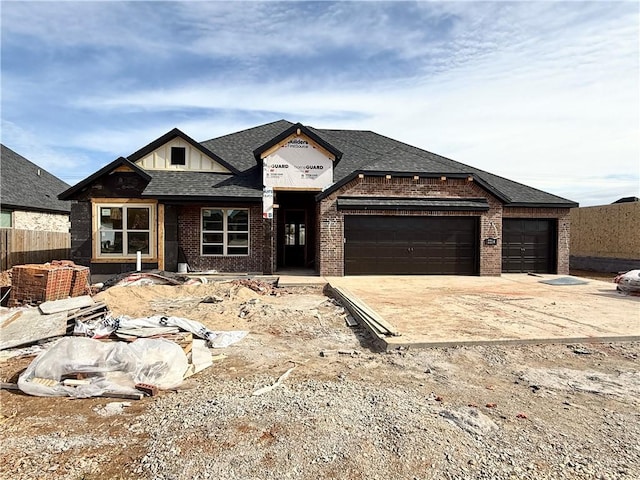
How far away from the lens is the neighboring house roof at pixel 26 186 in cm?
1956

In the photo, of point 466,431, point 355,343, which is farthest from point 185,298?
point 466,431

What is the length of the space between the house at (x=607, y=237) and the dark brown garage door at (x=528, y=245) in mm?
6217

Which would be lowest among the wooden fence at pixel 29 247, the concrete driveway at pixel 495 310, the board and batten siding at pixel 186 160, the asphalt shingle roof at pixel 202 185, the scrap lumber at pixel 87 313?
the concrete driveway at pixel 495 310

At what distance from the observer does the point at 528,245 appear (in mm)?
16625

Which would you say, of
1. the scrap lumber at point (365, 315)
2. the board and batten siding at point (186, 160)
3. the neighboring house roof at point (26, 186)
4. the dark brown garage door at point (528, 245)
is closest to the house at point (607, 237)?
the dark brown garage door at point (528, 245)

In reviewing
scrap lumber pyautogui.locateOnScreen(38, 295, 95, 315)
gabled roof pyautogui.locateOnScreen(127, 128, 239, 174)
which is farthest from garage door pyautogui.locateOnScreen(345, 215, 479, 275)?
scrap lumber pyautogui.locateOnScreen(38, 295, 95, 315)

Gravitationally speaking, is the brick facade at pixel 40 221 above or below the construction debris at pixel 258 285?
above

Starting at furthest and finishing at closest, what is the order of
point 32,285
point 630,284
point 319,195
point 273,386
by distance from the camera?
point 319,195, point 630,284, point 32,285, point 273,386

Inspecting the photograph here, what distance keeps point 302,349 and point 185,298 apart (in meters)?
5.50

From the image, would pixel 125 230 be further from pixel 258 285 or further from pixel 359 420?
pixel 359 420

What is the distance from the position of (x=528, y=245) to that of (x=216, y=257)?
1297 centimetres

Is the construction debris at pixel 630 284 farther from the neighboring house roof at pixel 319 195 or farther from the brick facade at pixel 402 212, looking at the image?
the neighboring house roof at pixel 319 195

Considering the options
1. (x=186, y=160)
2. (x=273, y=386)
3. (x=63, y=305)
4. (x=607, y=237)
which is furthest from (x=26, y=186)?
(x=607, y=237)

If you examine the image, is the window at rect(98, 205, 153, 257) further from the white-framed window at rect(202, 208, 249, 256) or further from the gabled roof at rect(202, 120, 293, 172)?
the gabled roof at rect(202, 120, 293, 172)
